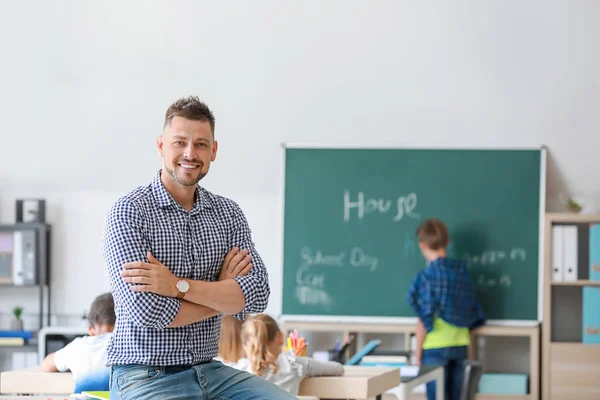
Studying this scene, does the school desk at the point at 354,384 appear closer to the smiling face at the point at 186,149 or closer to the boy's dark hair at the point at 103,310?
the boy's dark hair at the point at 103,310

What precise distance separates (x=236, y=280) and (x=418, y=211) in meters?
3.72

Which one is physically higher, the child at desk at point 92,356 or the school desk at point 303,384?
the child at desk at point 92,356

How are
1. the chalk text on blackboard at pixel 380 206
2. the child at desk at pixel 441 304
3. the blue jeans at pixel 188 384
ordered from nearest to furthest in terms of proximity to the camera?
the blue jeans at pixel 188 384, the child at desk at pixel 441 304, the chalk text on blackboard at pixel 380 206

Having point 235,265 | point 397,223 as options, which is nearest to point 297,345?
point 235,265

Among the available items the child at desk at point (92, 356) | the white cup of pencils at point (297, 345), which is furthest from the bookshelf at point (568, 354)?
the child at desk at point (92, 356)

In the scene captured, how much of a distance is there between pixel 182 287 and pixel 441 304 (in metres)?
3.45

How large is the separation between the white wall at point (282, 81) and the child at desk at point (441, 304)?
0.75 metres

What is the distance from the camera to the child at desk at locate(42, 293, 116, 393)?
10.4 ft

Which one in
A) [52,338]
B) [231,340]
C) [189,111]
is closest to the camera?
[189,111]

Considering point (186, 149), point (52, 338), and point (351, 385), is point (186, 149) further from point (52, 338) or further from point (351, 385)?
point (52, 338)

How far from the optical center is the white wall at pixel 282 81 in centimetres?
560

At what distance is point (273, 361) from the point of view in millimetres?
3406

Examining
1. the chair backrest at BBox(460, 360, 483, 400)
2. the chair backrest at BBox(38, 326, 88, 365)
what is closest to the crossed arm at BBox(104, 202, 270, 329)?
the chair backrest at BBox(460, 360, 483, 400)

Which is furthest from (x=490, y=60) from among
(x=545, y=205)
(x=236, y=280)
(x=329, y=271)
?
(x=236, y=280)
